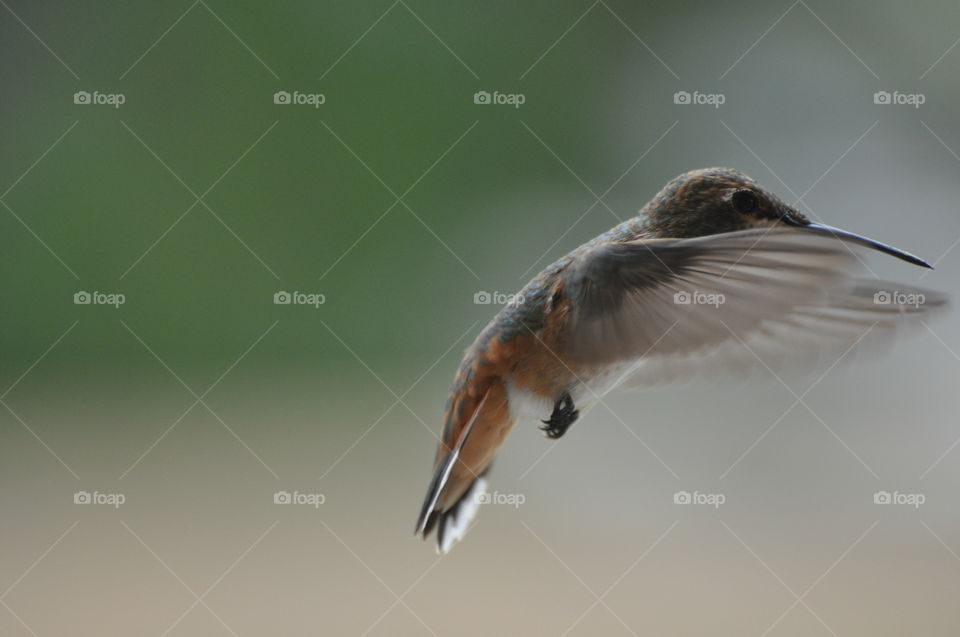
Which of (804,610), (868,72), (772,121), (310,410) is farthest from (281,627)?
(868,72)

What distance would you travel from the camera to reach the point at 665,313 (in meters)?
0.79

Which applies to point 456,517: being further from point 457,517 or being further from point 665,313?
point 665,313

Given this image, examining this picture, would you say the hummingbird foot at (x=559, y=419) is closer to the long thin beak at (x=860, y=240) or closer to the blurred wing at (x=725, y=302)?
the blurred wing at (x=725, y=302)

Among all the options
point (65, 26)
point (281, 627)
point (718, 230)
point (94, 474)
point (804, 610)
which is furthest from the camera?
point (94, 474)

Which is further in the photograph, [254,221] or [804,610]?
[254,221]

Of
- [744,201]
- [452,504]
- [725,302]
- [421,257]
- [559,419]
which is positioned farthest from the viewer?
[421,257]

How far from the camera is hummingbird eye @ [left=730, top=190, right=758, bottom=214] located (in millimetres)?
839

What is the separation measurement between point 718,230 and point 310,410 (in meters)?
2.63

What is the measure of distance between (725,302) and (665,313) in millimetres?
81

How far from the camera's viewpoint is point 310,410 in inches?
130

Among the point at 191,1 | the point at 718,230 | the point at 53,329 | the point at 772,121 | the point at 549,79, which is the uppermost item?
the point at 191,1

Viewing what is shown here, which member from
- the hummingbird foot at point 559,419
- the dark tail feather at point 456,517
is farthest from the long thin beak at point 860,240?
the dark tail feather at point 456,517

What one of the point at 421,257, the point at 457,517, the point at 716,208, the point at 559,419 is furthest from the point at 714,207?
the point at 421,257

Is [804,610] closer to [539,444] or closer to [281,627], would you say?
[539,444]
